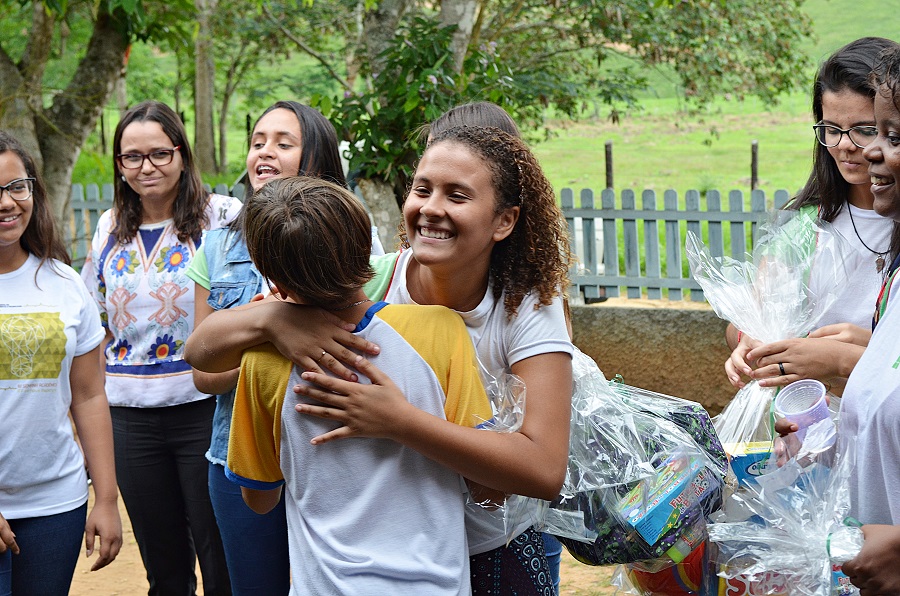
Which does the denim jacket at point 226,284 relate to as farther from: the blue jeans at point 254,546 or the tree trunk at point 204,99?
the tree trunk at point 204,99

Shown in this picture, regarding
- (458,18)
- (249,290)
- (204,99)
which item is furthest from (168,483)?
(204,99)

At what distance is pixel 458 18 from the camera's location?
6.87m

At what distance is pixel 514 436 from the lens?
175cm

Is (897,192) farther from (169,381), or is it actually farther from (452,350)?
(169,381)

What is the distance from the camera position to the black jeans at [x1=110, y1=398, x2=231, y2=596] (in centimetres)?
319

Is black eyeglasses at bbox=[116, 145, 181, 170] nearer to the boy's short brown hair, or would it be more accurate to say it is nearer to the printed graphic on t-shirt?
the printed graphic on t-shirt

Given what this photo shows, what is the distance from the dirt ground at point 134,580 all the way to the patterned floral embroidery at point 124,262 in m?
2.08

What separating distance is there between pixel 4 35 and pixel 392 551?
19.9 meters

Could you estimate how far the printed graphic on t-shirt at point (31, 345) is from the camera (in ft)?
8.45

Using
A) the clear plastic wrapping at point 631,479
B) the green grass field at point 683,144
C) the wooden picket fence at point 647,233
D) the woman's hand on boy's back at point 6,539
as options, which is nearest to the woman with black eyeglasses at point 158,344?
the woman's hand on boy's back at point 6,539

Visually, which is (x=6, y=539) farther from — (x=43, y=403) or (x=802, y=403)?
(x=802, y=403)

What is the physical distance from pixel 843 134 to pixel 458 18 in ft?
16.0

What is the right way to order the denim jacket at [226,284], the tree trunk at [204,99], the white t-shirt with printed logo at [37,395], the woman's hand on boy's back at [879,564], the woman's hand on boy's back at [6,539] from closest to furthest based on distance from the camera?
the woman's hand on boy's back at [879,564], the woman's hand on boy's back at [6,539], the white t-shirt with printed logo at [37,395], the denim jacket at [226,284], the tree trunk at [204,99]

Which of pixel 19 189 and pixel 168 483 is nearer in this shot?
pixel 19 189
